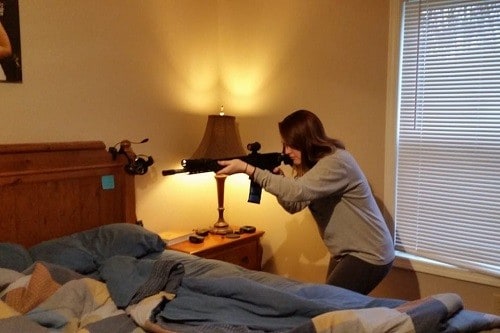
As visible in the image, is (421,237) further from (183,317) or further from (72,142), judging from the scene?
(72,142)

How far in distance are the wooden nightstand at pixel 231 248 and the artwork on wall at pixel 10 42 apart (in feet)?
3.81

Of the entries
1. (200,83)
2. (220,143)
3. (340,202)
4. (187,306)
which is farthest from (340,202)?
(200,83)

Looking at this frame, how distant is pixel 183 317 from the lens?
1572 millimetres

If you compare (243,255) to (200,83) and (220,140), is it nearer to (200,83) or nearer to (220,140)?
(220,140)

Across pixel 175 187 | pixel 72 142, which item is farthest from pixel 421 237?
pixel 72 142

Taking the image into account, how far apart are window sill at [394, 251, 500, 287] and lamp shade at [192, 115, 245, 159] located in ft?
3.71

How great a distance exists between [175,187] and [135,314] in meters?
1.52

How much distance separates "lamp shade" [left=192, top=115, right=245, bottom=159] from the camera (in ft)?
9.59

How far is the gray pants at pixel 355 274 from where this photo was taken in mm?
2164

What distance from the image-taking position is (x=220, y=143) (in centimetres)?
294

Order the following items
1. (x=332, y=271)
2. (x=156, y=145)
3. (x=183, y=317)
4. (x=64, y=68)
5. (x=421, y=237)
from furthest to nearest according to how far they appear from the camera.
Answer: (x=156, y=145) < (x=421, y=237) < (x=64, y=68) < (x=332, y=271) < (x=183, y=317)

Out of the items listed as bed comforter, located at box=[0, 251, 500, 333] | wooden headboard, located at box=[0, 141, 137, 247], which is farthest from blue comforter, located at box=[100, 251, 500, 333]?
wooden headboard, located at box=[0, 141, 137, 247]

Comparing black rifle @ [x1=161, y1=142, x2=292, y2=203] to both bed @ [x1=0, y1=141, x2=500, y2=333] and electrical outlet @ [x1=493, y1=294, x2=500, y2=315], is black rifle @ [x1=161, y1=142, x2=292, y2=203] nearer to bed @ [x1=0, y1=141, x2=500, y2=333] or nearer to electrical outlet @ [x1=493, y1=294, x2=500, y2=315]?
bed @ [x1=0, y1=141, x2=500, y2=333]

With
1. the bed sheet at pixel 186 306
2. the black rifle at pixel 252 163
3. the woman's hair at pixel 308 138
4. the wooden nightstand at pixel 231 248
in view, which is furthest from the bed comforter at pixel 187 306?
the wooden nightstand at pixel 231 248
